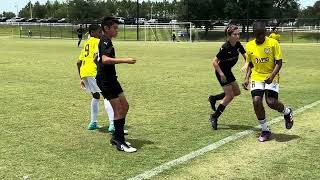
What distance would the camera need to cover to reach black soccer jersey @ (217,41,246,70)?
841 centimetres

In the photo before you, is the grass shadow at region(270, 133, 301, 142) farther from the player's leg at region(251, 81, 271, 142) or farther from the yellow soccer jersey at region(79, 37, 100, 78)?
the yellow soccer jersey at region(79, 37, 100, 78)

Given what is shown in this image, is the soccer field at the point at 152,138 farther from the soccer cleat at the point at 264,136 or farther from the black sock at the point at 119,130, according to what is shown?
the black sock at the point at 119,130

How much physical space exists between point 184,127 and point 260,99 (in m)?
1.67

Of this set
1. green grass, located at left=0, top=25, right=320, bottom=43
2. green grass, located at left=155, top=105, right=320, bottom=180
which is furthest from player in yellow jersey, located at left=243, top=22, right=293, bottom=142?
green grass, located at left=0, top=25, right=320, bottom=43

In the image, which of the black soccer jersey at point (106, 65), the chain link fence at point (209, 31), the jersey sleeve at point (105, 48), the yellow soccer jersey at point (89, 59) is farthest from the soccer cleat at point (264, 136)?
the chain link fence at point (209, 31)

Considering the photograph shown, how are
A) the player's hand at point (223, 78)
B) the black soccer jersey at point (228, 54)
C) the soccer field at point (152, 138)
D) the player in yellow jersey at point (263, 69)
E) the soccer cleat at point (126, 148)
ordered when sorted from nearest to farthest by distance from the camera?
the soccer field at point (152, 138) < the soccer cleat at point (126, 148) < the player in yellow jersey at point (263, 69) < the player's hand at point (223, 78) < the black soccer jersey at point (228, 54)

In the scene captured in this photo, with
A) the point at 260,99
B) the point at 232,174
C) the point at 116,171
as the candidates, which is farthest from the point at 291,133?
the point at 116,171

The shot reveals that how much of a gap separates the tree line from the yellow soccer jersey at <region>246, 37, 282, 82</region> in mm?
60949

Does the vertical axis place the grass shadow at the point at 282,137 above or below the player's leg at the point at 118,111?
below

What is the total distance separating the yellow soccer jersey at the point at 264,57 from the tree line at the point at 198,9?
6095cm

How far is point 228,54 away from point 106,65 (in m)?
2.55

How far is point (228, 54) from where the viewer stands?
8461mm

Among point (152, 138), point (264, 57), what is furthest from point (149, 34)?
point (264, 57)

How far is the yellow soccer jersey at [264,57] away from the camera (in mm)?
7527
